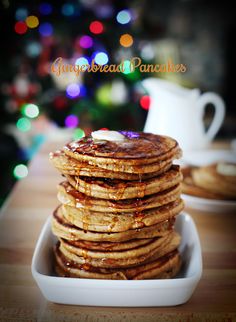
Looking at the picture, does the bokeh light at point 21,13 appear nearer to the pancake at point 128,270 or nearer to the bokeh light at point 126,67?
the bokeh light at point 126,67

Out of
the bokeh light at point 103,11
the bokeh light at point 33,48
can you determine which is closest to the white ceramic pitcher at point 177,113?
the bokeh light at point 103,11

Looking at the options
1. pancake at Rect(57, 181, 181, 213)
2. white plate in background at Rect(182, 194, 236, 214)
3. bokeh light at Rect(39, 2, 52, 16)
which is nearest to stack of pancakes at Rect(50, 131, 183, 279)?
pancake at Rect(57, 181, 181, 213)

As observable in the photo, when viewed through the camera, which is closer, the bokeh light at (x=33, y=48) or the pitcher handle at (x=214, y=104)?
the pitcher handle at (x=214, y=104)

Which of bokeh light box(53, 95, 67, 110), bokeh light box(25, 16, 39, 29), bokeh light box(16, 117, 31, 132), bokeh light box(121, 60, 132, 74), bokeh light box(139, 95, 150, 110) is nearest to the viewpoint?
bokeh light box(121, 60, 132, 74)

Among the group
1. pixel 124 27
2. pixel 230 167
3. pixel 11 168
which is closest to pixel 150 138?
pixel 230 167

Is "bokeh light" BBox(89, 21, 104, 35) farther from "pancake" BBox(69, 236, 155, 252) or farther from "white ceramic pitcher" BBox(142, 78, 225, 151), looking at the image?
"pancake" BBox(69, 236, 155, 252)
